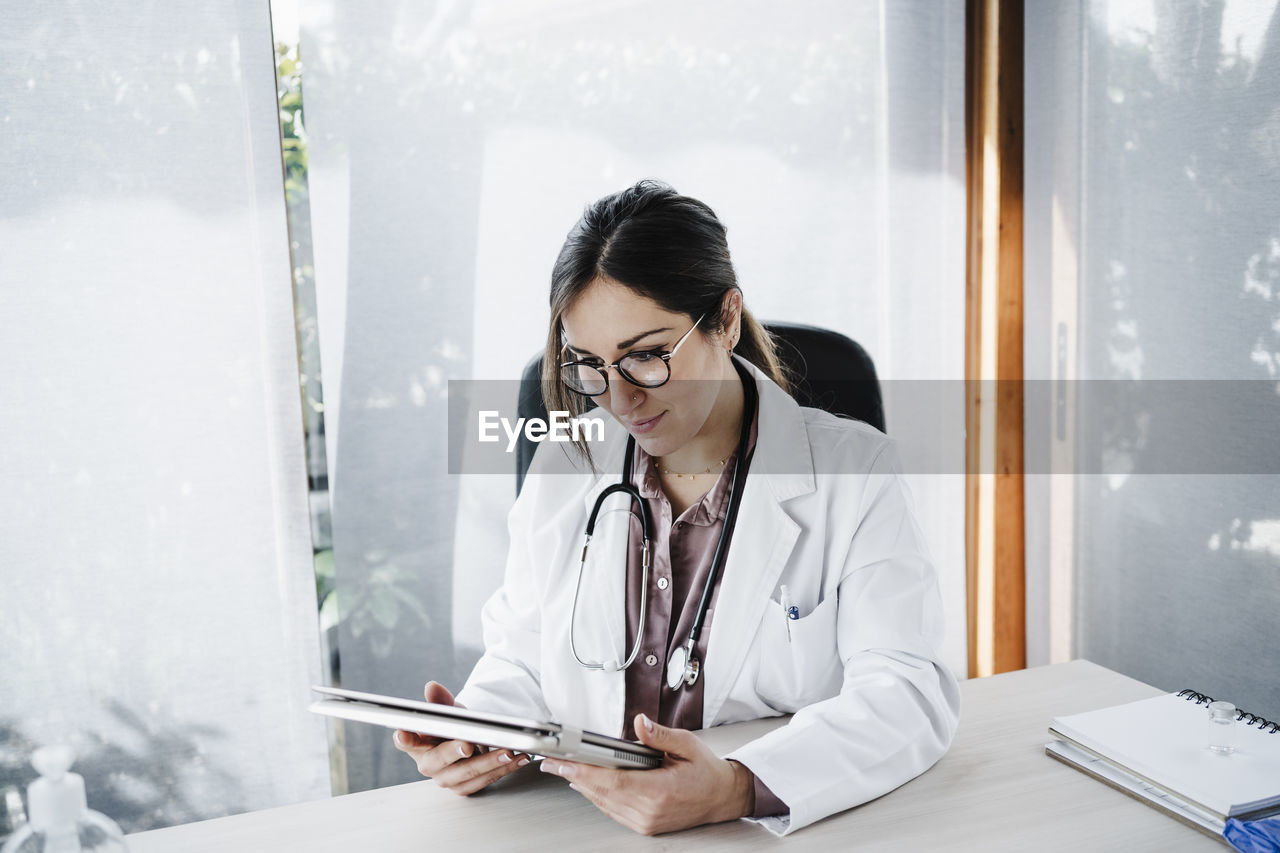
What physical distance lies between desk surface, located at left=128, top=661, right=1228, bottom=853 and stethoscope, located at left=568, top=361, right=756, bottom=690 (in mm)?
180

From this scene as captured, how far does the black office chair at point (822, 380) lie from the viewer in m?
1.57

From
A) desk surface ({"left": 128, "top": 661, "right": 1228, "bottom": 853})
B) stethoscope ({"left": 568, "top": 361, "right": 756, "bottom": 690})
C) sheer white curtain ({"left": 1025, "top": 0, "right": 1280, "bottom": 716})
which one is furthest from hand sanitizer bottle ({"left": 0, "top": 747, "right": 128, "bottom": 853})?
sheer white curtain ({"left": 1025, "top": 0, "right": 1280, "bottom": 716})

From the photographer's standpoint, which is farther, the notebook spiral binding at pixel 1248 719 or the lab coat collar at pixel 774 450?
the lab coat collar at pixel 774 450

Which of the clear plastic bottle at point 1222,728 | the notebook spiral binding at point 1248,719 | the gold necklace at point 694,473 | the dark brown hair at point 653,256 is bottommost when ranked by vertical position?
the notebook spiral binding at point 1248,719

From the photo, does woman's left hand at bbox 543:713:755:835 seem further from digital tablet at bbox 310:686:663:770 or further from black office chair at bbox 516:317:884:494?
black office chair at bbox 516:317:884:494

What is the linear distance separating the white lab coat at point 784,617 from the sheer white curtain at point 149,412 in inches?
33.9

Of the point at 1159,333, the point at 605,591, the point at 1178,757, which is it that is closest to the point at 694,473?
the point at 605,591

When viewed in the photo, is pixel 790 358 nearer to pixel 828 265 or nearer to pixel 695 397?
pixel 695 397

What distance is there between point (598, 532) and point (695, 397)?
0.27m

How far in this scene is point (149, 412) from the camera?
1976mm

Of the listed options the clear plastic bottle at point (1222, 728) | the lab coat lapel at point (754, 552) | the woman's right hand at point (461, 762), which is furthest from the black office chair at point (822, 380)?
the clear plastic bottle at point (1222, 728)

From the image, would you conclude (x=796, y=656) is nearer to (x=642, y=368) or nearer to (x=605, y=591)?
(x=605, y=591)

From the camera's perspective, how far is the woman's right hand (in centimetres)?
106

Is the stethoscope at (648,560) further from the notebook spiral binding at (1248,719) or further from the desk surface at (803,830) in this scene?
the notebook spiral binding at (1248,719)
